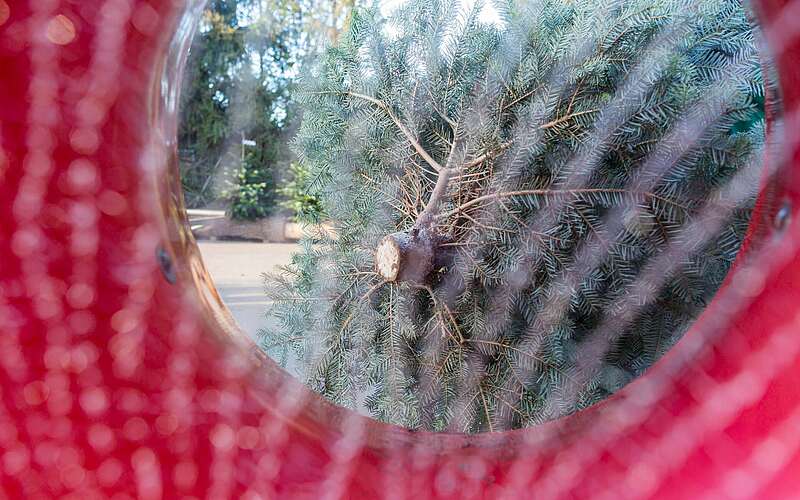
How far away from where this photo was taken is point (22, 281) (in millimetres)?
220

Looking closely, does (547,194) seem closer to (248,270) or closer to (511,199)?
(511,199)

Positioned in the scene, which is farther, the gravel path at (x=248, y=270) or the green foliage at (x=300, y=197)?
the green foliage at (x=300, y=197)

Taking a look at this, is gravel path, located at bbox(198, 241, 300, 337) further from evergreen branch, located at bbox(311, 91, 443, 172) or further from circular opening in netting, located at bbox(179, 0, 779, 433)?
evergreen branch, located at bbox(311, 91, 443, 172)

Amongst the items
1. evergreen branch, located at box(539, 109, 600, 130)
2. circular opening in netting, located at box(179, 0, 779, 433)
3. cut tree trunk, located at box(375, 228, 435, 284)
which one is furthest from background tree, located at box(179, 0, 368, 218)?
evergreen branch, located at box(539, 109, 600, 130)

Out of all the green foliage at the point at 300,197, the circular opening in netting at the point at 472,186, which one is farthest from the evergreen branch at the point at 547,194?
the green foliage at the point at 300,197

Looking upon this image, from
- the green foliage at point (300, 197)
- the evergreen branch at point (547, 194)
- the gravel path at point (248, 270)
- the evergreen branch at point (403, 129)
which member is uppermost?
the evergreen branch at point (403, 129)

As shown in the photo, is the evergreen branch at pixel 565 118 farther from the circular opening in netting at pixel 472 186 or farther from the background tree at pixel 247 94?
the background tree at pixel 247 94

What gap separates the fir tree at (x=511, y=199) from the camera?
0.43 metres

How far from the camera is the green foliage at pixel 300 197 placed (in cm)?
57

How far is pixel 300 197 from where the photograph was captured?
587 millimetres

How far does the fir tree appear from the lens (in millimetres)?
431

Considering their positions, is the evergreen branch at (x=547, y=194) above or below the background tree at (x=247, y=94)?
below

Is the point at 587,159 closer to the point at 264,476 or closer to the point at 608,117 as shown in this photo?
the point at 608,117

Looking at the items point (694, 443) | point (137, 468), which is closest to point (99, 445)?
point (137, 468)
